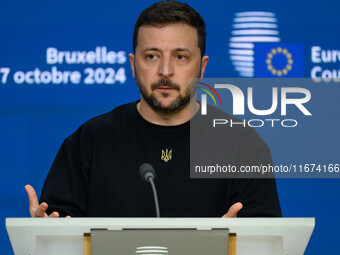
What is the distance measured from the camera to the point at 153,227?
1.24 meters

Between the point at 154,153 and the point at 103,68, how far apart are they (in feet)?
3.61

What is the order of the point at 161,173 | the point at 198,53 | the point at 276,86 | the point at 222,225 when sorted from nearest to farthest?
the point at 222,225
the point at 161,173
the point at 198,53
the point at 276,86

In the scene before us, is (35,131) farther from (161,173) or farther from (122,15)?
(161,173)

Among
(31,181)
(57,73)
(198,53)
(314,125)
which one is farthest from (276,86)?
(31,181)

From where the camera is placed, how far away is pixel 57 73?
3.15 m

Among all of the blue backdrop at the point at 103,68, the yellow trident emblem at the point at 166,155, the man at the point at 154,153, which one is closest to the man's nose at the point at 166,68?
the man at the point at 154,153

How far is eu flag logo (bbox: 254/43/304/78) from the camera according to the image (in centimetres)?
A: 311

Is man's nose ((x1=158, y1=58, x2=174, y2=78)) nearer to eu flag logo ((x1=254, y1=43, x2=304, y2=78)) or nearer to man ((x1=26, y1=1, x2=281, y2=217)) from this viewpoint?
man ((x1=26, y1=1, x2=281, y2=217))

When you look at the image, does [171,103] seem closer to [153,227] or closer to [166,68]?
[166,68]

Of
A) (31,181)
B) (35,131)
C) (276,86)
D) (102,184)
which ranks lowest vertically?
(102,184)

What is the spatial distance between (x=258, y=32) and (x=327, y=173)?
874 mm

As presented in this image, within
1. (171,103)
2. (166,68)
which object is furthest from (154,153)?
(166,68)

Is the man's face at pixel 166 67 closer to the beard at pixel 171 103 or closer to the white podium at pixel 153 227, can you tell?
the beard at pixel 171 103

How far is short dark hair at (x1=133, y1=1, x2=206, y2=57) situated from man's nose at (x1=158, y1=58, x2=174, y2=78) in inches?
6.5
